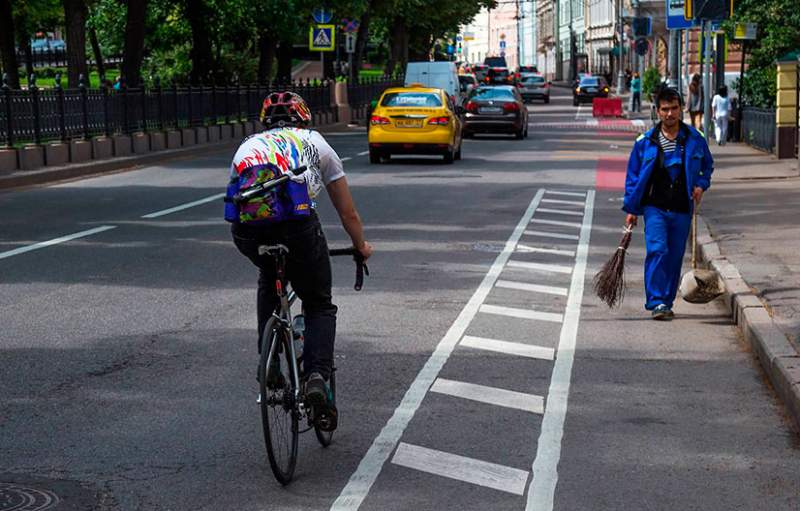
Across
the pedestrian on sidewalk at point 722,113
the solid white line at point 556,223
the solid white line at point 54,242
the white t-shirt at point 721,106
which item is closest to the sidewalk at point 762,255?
the solid white line at point 556,223

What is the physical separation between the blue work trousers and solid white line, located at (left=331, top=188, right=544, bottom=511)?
1.38 meters

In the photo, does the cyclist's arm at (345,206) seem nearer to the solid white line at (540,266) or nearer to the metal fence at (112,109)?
the solid white line at (540,266)

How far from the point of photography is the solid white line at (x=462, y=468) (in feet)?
19.5

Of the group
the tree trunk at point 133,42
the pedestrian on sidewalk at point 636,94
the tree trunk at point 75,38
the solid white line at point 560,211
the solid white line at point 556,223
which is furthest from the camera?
the pedestrian on sidewalk at point 636,94

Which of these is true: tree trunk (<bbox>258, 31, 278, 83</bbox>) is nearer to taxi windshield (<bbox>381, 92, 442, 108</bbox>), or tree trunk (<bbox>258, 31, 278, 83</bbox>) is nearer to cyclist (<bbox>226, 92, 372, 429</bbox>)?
taxi windshield (<bbox>381, 92, 442, 108</bbox>)

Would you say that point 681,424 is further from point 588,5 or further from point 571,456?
point 588,5

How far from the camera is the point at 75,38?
1373 inches

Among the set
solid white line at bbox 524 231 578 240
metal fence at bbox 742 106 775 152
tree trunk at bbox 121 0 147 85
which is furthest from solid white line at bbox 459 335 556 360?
tree trunk at bbox 121 0 147 85

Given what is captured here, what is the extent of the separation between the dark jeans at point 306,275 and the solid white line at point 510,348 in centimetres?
303

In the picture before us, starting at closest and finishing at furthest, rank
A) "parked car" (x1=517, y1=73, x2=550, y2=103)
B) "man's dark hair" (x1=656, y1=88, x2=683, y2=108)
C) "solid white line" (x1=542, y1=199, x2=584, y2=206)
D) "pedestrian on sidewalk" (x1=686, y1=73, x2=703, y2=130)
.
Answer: "man's dark hair" (x1=656, y1=88, x2=683, y2=108) < "solid white line" (x1=542, y1=199, x2=584, y2=206) < "pedestrian on sidewalk" (x1=686, y1=73, x2=703, y2=130) < "parked car" (x1=517, y1=73, x2=550, y2=103)

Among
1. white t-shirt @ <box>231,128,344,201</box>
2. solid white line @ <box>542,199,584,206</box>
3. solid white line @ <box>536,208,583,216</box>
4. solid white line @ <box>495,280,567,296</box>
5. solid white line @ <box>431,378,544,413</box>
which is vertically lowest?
solid white line @ <box>542,199,584,206</box>

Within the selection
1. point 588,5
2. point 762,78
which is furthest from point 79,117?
point 588,5

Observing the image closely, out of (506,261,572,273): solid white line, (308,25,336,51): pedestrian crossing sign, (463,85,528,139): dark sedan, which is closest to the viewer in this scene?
(506,261,572,273): solid white line

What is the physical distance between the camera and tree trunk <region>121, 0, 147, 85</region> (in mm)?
36094
